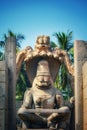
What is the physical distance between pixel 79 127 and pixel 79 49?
1.95 meters

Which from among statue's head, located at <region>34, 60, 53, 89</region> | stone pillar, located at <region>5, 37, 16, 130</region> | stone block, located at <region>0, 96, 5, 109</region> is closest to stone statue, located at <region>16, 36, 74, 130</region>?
statue's head, located at <region>34, 60, 53, 89</region>

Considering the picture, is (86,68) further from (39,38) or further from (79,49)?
(39,38)

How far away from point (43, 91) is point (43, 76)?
366 mm

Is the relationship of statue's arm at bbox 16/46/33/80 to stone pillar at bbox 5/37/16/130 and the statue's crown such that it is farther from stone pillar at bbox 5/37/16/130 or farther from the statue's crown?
the statue's crown

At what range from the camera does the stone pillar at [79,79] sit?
9141mm

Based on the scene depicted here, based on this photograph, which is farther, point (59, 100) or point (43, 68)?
point (43, 68)

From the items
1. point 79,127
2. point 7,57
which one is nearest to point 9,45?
point 7,57

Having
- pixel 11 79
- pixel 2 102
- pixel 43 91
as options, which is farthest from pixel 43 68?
pixel 2 102

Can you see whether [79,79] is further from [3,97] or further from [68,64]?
[3,97]

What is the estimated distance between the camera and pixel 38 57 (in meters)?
9.76

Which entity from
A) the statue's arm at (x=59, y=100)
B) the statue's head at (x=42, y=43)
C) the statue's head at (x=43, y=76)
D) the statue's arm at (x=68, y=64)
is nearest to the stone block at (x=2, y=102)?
the statue's head at (x=43, y=76)

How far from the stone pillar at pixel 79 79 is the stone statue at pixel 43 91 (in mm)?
321

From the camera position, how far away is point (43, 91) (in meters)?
9.12

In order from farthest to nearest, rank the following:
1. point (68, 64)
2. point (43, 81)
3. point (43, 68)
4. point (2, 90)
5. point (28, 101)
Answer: point (68, 64) → point (43, 68) → point (43, 81) → point (2, 90) → point (28, 101)
